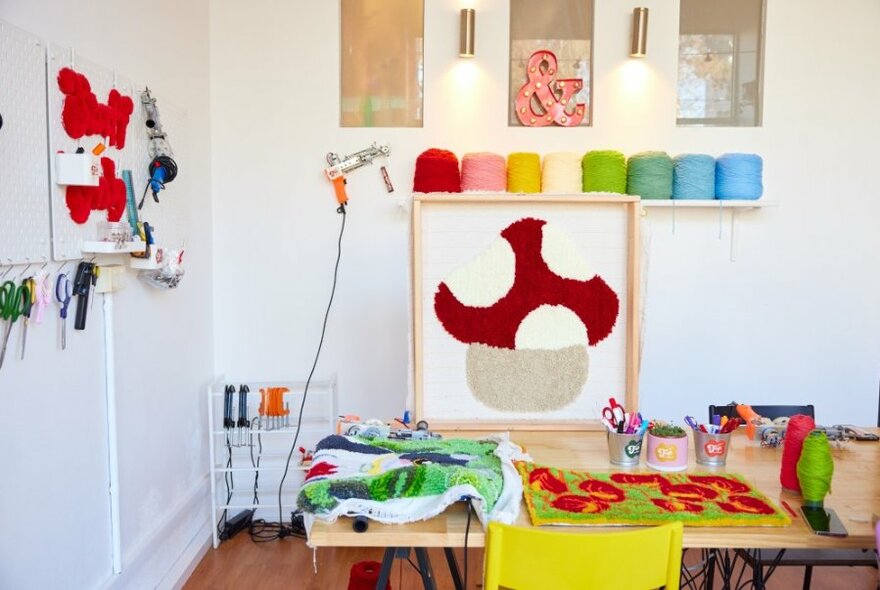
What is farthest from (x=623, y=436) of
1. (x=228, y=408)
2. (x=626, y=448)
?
(x=228, y=408)

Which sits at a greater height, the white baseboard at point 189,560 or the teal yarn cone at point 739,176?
the teal yarn cone at point 739,176

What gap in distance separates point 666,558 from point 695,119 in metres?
2.64

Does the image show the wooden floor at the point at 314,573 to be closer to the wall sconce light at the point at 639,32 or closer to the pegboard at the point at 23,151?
the pegboard at the point at 23,151

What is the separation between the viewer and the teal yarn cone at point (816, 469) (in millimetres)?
1537

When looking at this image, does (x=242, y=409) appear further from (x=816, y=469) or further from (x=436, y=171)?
(x=816, y=469)

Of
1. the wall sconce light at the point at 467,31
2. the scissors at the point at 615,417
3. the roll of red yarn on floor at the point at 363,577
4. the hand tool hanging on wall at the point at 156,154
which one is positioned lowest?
the roll of red yarn on floor at the point at 363,577

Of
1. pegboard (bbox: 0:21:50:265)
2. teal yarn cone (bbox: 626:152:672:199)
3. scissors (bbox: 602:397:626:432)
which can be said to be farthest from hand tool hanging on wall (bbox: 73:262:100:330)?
teal yarn cone (bbox: 626:152:672:199)

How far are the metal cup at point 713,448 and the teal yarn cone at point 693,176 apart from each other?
5.65 ft

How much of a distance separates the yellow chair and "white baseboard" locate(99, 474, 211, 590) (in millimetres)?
1617

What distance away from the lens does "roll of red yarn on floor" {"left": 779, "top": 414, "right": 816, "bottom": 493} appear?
164 cm

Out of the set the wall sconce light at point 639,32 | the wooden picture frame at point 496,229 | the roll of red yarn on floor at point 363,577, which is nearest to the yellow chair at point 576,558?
the wooden picture frame at point 496,229

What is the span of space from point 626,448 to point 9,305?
156cm

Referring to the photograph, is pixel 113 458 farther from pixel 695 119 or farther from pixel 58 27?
pixel 695 119

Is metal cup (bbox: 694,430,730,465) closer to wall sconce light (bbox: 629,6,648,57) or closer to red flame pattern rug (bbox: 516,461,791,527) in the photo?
red flame pattern rug (bbox: 516,461,791,527)
